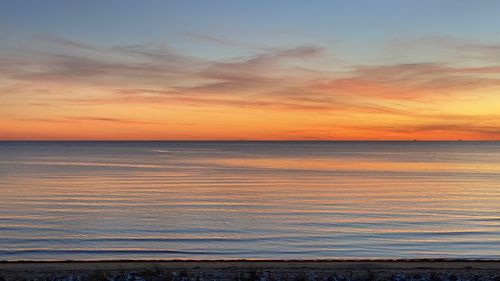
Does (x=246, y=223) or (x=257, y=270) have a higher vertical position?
(x=246, y=223)

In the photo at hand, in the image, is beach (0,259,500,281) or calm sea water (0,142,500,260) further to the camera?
calm sea water (0,142,500,260)

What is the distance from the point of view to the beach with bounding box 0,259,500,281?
1442 centimetres

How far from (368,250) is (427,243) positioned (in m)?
3.42

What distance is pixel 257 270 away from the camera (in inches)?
606

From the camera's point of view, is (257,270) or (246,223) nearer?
(257,270)

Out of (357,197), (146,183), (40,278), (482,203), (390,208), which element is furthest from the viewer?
(146,183)

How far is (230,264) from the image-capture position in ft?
55.9

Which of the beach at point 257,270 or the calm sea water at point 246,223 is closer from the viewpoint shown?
the beach at point 257,270

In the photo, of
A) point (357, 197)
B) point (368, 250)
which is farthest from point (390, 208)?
point (368, 250)

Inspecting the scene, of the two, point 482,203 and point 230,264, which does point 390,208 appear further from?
point 230,264

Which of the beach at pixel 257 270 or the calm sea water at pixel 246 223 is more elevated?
the calm sea water at pixel 246 223

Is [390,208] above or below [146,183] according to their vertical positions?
→ below

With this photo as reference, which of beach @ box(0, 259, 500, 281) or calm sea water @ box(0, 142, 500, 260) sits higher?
calm sea water @ box(0, 142, 500, 260)

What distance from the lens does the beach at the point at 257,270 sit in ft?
47.3
